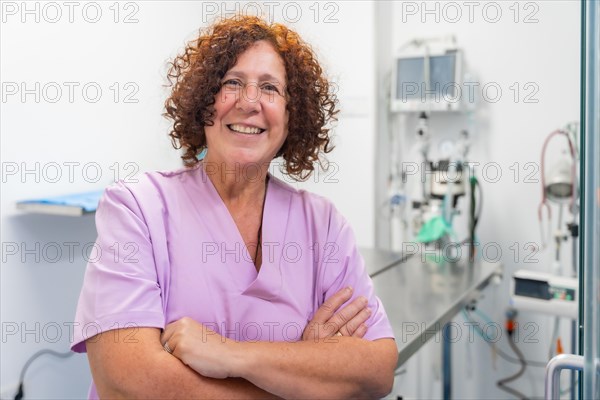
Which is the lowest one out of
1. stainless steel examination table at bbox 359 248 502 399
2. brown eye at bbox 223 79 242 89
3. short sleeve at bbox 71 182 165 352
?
stainless steel examination table at bbox 359 248 502 399

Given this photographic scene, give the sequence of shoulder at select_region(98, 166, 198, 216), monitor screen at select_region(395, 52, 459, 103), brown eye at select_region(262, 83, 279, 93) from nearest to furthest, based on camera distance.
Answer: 1. shoulder at select_region(98, 166, 198, 216)
2. brown eye at select_region(262, 83, 279, 93)
3. monitor screen at select_region(395, 52, 459, 103)

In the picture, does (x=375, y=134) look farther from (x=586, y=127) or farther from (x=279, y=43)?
(x=586, y=127)

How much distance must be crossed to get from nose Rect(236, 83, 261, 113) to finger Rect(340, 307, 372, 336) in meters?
0.45

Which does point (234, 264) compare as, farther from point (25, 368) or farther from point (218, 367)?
point (25, 368)

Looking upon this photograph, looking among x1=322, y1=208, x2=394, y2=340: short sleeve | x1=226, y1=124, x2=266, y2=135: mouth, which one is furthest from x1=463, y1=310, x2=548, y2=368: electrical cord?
x1=226, y1=124, x2=266, y2=135: mouth

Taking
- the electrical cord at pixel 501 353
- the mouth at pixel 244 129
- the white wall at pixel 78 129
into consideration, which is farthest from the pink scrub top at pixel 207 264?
the electrical cord at pixel 501 353

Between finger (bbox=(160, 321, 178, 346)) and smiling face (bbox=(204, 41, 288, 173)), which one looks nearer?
finger (bbox=(160, 321, 178, 346))

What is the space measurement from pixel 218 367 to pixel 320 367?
7.3 inches

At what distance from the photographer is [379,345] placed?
1.12 meters

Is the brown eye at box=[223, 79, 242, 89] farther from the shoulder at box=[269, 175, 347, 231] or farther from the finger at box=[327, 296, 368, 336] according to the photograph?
the finger at box=[327, 296, 368, 336]

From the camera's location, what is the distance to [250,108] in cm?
112

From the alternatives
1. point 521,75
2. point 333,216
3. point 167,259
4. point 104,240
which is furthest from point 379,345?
point 521,75

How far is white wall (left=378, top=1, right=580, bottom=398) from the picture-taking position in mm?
2326

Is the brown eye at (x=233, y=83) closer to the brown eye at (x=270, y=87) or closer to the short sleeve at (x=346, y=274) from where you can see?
the brown eye at (x=270, y=87)
